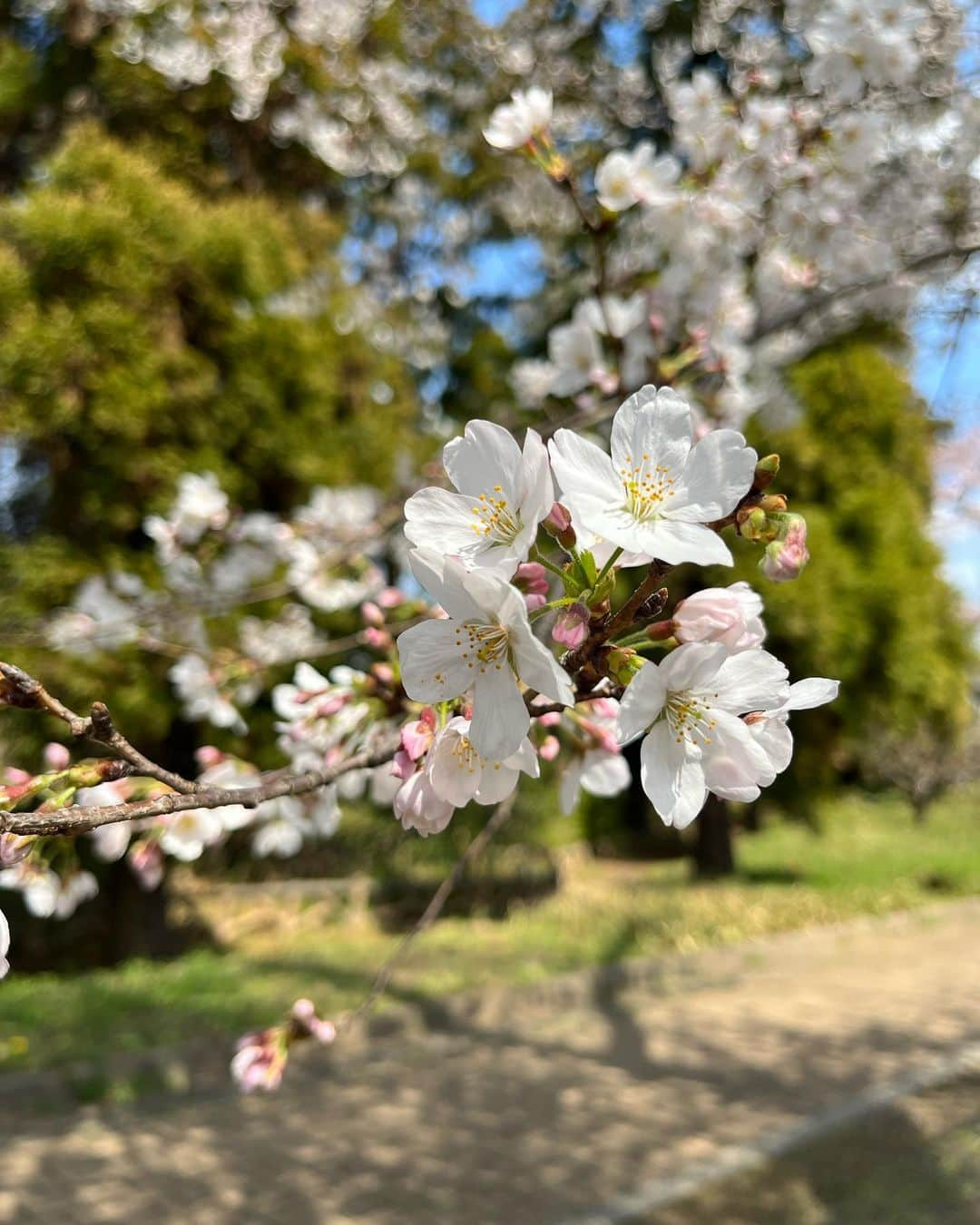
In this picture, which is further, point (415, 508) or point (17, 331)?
point (17, 331)

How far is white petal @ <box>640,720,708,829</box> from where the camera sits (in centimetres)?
87

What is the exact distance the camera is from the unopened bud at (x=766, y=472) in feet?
2.74

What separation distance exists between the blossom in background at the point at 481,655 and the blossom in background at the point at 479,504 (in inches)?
2.2

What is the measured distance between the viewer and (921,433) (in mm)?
9352

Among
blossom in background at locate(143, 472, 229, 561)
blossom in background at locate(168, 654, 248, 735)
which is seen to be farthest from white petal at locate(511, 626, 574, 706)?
blossom in background at locate(143, 472, 229, 561)

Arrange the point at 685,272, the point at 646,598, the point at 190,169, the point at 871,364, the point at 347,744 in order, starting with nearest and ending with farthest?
1. the point at 646,598
2. the point at 347,744
3. the point at 685,272
4. the point at 190,169
5. the point at 871,364

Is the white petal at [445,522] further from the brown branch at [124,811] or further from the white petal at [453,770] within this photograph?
the brown branch at [124,811]

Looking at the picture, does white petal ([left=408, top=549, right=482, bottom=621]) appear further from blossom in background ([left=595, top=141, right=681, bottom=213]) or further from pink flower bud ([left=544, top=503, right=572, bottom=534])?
blossom in background ([left=595, top=141, right=681, bottom=213])

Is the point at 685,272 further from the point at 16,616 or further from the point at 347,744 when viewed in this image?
the point at 16,616

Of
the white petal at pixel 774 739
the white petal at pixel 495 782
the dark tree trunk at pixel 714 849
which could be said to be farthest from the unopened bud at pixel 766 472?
the dark tree trunk at pixel 714 849

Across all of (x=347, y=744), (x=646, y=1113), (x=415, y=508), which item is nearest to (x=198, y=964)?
(x=646, y=1113)

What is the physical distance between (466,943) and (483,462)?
613 cm

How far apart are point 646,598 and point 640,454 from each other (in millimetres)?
140

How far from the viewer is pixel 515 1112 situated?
3.93 meters
